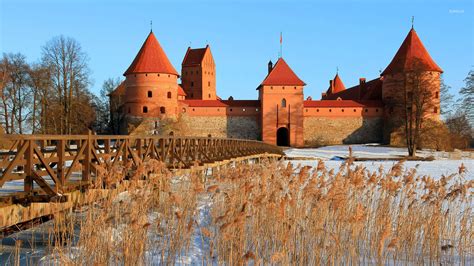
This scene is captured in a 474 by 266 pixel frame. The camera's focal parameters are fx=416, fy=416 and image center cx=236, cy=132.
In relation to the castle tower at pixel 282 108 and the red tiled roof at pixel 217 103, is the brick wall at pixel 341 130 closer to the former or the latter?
the castle tower at pixel 282 108

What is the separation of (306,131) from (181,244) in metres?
35.9

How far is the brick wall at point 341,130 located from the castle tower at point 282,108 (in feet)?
4.54

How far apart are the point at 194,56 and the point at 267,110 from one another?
2025cm

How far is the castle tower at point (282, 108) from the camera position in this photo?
3781 cm

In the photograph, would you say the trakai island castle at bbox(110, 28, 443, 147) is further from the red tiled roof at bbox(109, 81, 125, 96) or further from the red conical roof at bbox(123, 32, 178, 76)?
the red tiled roof at bbox(109, 81, 125, 96)

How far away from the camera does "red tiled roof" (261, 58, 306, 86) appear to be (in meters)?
38.3

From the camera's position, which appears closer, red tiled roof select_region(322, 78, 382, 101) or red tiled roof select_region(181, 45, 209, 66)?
red tiled roof select_region(322, 78, 382, 101)

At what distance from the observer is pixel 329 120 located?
3891 cm

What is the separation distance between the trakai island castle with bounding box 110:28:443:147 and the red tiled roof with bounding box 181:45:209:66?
15421mm

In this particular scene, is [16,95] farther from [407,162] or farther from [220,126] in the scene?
[407,162]

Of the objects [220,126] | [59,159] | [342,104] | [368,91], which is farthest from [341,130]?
[59,159]

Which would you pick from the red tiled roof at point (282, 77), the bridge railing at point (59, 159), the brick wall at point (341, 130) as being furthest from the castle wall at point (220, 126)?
the bridge railing at point (59, 159)

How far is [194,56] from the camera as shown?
54594 mm

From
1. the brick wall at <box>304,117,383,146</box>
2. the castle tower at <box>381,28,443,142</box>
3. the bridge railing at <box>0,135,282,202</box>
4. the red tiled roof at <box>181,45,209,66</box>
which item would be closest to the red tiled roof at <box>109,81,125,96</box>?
the red tiled roof at <box>181,45,209,66</box>
